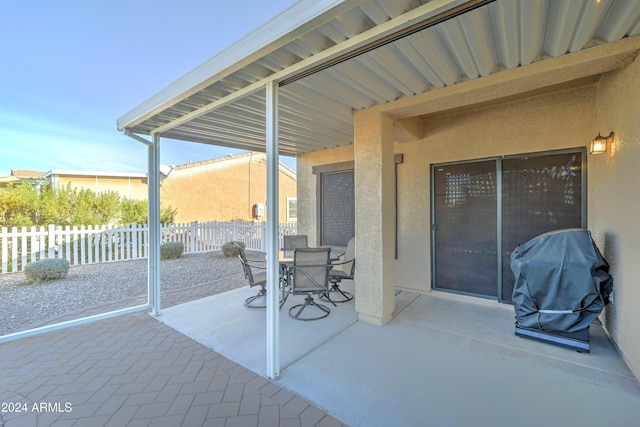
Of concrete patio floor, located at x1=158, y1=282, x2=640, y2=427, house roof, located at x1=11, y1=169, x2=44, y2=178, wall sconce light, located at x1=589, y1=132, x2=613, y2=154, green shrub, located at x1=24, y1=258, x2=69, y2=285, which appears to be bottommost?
concrete patio floor, located at x1=158, y1=282, x2=640, y2=427

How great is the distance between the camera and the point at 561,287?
2695 millimetres

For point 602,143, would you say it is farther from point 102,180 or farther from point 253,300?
point 102,180

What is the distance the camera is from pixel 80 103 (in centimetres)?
1209

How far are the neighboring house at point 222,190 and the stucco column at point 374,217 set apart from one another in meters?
12.0

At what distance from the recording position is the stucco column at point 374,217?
331cm

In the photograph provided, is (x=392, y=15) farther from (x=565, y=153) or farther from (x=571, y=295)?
(x=565, y=153)

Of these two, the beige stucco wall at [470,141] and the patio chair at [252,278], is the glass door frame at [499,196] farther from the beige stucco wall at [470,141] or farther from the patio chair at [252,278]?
the patio chair at [252,278]

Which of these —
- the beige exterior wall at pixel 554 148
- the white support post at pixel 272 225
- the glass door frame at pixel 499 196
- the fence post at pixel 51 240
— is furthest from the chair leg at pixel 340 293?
the fence post at pixel 51 240

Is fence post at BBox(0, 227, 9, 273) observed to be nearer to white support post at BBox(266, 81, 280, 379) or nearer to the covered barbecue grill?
white support post at BBox(266, 81, 280, 379)

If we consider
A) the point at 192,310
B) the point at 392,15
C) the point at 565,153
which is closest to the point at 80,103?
the point at 192,310

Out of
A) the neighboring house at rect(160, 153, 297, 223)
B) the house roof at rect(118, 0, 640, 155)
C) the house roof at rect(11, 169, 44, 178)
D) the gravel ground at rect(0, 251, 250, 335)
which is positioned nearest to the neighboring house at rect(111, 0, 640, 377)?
the house roof at rect(118, 0, 640, 155)

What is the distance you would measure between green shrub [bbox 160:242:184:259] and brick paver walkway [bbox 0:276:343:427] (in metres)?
5.28

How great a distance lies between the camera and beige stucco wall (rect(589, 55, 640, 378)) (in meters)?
2.15

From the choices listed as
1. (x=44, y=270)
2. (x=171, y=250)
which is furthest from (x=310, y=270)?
(x=171, y=250)
